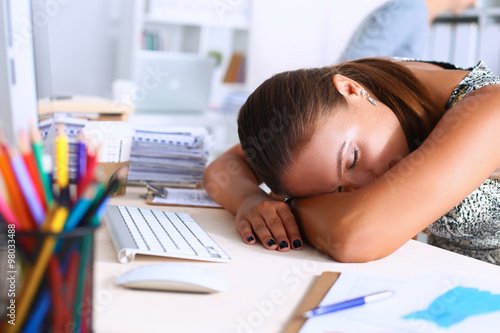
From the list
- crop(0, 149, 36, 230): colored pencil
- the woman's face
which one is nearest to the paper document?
the woman's face

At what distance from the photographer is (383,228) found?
0.77 meters

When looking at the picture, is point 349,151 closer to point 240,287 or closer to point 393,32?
point 240,287

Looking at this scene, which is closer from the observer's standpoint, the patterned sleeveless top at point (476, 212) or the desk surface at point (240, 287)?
the desk surface at point (240, 287)

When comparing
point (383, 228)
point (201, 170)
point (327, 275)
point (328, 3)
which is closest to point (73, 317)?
point (327, 275)

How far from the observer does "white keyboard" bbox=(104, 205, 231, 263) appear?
72 centimetres

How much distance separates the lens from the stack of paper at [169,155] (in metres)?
1.29

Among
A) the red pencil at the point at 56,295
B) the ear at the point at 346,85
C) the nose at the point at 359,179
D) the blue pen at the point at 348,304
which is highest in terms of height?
the ear at the point at 346,85

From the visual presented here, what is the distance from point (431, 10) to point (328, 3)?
6.64ft

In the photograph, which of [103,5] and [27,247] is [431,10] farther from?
[27,247]

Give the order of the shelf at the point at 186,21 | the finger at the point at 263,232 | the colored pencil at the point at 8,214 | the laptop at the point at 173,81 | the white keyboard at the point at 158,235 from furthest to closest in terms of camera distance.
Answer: the shelf at the point at 186,21
the laptop at the point at 173,81
the finger at the point at 263,232
the white keyboard at the point at 158,235
the colored pencil at the point at 8,214

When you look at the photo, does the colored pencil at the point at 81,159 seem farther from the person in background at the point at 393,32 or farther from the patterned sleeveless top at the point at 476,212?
the person in background at the point at 393,32

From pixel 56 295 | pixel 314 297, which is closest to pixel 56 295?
pixel 56 295

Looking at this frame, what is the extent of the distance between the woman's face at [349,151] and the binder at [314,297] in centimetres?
22

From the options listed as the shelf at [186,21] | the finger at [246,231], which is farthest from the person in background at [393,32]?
the shelf at [186,21]
